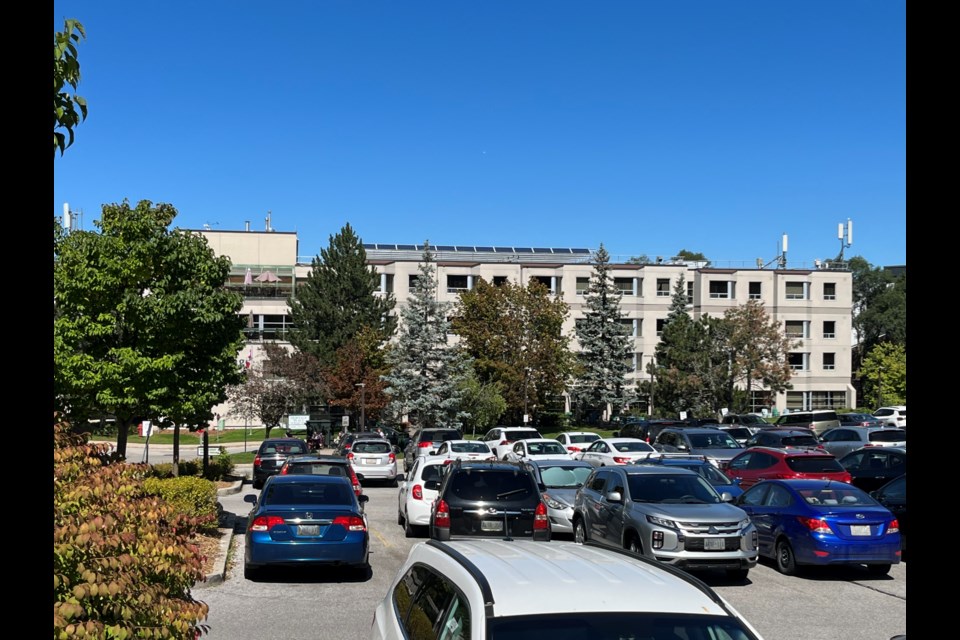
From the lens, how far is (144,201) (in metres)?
22.2

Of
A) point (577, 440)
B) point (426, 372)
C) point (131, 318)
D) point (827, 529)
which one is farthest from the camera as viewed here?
point (426, 372)

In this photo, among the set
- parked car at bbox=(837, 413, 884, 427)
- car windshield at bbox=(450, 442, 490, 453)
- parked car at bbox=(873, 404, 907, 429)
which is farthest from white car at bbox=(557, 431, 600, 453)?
parked car at bbox=(873, 404, 907, 429)

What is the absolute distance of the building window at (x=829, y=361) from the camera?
8312 centimetres

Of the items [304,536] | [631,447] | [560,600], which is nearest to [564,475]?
[304,536]

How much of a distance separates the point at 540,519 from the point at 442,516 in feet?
5.24

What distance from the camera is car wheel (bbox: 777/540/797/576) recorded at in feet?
48.7

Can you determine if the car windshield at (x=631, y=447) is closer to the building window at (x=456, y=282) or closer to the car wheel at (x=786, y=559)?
the car wheel at (x=786, y=559)

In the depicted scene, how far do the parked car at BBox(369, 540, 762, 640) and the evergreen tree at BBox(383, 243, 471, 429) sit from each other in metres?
52.9

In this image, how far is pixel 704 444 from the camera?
3312cm

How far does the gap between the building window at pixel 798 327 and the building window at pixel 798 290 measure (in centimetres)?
212

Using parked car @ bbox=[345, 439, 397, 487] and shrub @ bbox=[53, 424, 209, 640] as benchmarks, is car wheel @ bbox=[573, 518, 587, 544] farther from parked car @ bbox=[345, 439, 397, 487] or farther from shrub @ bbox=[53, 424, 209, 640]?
parked car @ bbox=[345, 439, 397, 487]

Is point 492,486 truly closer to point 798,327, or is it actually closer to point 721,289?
point 721,289
